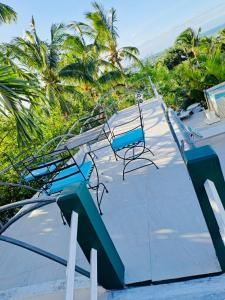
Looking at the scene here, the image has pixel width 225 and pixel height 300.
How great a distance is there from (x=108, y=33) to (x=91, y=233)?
799 inches

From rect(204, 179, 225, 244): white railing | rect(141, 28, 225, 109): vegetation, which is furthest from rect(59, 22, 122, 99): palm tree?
rect(204, 179, 225, 244): white railing

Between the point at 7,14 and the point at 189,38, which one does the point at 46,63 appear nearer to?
the point at 7,14

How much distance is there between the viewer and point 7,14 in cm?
625

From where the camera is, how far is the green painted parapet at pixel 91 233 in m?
1.81

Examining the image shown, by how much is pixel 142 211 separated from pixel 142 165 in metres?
1.55

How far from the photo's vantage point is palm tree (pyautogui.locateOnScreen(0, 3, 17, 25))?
605 centimetres

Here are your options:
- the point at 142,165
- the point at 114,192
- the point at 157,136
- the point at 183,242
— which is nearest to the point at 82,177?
the point at 114,192

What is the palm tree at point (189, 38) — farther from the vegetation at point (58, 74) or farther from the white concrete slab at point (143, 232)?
the white concrete slab at point (143, 232)

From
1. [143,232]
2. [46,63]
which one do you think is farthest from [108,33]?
[143,232]

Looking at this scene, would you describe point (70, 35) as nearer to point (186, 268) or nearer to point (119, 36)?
point (119, 36)

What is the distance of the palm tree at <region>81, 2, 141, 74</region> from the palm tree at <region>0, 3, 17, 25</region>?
14361mm

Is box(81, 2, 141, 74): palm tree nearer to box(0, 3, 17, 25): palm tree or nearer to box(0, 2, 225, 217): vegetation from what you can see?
box(0, 2, 225, 217): vegetation

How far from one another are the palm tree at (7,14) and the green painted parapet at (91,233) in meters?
5.53

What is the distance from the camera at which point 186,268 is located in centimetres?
218
